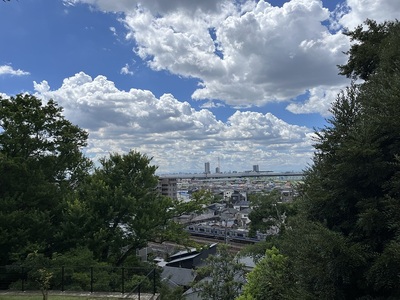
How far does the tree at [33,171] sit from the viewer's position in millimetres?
13547

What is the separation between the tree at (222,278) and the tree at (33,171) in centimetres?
744

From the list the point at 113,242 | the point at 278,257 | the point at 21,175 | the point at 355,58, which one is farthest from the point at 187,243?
the point at 355,58

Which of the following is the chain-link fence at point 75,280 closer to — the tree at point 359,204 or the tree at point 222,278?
the tree at point 359,204

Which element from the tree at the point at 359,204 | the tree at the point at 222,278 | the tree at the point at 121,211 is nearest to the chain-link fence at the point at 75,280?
the tree at the point at 121,211

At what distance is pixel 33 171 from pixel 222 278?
1054 centimetres

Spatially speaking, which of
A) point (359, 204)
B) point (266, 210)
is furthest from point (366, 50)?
point (266, 210)

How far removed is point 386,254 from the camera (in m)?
5.46

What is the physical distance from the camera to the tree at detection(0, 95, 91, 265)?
13.5 metres

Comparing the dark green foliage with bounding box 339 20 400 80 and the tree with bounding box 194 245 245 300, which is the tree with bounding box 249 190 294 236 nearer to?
the tree with bounding box 194 245 245 300

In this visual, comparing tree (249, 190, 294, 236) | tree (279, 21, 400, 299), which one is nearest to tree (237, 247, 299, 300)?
tree (279, 21, 400, 299)

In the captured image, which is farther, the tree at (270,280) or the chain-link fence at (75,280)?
the chain-link fence at (75,280)

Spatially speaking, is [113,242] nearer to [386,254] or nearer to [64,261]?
[64,261]

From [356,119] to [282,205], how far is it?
19.3m

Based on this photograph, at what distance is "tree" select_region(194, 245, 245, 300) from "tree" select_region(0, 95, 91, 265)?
→ 744 centimetres
